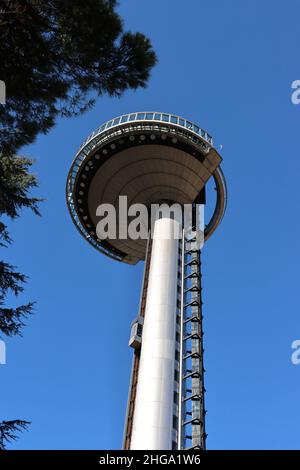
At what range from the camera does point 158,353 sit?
25.2 m

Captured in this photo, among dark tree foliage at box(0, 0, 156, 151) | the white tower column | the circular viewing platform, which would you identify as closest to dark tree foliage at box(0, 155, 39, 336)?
dark tree foliage at box(0, 0, 156, 151)

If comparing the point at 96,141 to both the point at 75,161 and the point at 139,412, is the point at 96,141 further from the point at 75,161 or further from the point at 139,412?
the point at 139,412

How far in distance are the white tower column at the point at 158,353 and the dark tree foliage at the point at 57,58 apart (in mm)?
16086

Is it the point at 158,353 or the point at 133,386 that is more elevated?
the point at 158,353

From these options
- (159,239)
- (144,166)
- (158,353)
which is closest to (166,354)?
(158,353)

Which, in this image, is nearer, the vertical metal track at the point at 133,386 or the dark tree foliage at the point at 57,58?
the dark tree foliage at the point at 57,58

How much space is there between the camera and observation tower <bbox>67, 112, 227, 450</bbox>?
76.4 feet

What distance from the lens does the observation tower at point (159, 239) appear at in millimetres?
23297

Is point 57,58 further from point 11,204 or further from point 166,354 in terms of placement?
point 166,354

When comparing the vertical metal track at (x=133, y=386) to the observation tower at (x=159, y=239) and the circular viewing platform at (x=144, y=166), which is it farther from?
the circular viewing platform at (x=144, y=166)

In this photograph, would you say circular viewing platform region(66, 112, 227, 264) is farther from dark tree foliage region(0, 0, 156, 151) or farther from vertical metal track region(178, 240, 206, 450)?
dark tree foliage region(0, 0, 156, 151)

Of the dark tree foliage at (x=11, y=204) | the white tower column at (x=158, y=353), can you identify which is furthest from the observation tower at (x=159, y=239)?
the dark tree foliage at (x=11, y=204)

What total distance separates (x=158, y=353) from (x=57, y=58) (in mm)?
18091
